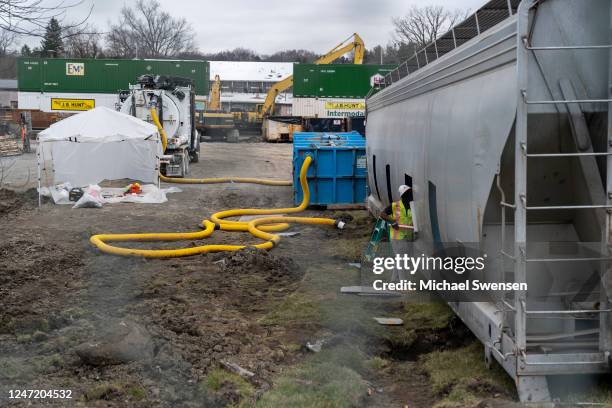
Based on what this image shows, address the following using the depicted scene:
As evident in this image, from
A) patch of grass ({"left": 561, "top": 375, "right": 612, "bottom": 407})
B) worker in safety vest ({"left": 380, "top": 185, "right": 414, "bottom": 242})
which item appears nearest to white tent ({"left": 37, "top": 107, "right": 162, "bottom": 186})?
worker in safety vest ({"left": 380, "top": 185, "right": 414, "bottom": 242})

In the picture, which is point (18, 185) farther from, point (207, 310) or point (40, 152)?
point (207, 310)

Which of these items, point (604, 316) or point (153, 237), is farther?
point (153, 237)

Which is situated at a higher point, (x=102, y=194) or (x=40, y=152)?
(x=40, y=152)

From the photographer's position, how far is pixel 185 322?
7703 millimetres

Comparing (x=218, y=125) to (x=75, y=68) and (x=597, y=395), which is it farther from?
(x=597, y=395)

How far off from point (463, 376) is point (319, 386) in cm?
129

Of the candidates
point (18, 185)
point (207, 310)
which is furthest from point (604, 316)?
point (18, 185)

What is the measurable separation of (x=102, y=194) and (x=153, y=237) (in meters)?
6.70

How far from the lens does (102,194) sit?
63.4ft

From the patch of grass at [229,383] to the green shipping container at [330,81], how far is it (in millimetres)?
41850

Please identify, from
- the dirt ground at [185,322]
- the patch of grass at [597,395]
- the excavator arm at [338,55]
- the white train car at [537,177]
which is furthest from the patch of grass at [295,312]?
the excavator arm at [338,55]

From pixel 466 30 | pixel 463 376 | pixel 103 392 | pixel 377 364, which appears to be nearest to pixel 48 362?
pixel 103 392

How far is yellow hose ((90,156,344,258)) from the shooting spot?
39.4 feet

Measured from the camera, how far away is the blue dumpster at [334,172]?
667 inches
